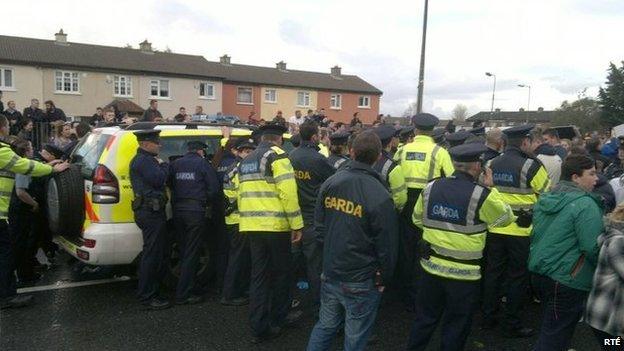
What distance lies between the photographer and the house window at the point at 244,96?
1761 inches

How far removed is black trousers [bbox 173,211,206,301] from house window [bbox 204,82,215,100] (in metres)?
38.4

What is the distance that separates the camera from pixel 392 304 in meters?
6.00

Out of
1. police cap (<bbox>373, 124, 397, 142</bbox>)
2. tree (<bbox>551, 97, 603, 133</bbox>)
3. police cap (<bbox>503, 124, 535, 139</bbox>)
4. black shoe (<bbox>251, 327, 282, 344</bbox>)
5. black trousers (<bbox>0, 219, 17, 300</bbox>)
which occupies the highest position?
tree (<bbox>551, 97, 603, 133</bbox>)

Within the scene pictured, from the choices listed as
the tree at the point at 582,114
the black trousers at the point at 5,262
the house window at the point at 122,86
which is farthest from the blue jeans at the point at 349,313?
the tree at the point at 582,114

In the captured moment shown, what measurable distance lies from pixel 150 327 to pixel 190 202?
53.7 inches

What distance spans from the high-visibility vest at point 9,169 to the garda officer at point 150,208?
3.28 feet

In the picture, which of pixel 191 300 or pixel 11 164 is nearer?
pixel 11 164

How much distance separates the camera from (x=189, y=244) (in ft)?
18.7

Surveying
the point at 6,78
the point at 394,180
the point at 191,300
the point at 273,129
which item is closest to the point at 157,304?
the point at 191,300

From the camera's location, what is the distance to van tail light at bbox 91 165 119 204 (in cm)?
540

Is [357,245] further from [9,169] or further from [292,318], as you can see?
[9,169]

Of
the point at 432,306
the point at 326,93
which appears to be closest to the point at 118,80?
the point at 326,93

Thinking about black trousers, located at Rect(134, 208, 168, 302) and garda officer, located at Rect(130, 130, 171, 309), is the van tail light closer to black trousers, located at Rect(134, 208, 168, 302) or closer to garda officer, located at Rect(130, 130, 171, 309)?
garda officer, located at Rect(130, 130, 171, 309)

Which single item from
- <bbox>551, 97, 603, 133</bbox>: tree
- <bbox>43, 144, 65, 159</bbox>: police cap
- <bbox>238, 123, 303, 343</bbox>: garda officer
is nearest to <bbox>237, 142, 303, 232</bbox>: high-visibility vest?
<bbox>238, 123, 303, 343</bbox>: garda officer
